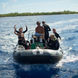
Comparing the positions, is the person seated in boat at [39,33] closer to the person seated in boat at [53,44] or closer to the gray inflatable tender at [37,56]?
the person seated in boat at [53,44]

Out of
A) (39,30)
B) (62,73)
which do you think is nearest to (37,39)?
(39,30)

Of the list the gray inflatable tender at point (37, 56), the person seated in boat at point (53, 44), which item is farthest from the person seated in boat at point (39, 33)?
the gray inflatable tender at point (37, 56)

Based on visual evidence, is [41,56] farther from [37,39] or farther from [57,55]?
[37,39]

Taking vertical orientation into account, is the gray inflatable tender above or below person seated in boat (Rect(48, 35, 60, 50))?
below

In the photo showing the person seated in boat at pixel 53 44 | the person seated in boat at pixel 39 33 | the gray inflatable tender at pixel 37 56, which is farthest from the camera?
the person seated in boat at pixel 39 33

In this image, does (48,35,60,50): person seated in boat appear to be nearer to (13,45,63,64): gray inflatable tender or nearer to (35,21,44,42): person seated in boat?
(13,45,63,64): gray inflatable tender

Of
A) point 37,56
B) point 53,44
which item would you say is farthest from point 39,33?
point 37,56

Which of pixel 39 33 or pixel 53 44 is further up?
pixel 39 33

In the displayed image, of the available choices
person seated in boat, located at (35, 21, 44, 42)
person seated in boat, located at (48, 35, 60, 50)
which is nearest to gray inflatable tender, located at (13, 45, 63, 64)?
person seated in boat, located at (48, 35, 60, 50)

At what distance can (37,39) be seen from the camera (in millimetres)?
11703

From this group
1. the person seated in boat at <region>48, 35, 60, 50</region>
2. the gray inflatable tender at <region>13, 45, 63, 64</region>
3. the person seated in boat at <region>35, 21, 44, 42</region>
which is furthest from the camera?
the person seated in boat at <region>35, 21, 44, 42</region>

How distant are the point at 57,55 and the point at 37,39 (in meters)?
1.83

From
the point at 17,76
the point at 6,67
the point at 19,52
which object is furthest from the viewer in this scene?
the point at 6,67

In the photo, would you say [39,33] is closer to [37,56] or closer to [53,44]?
[53,44]
